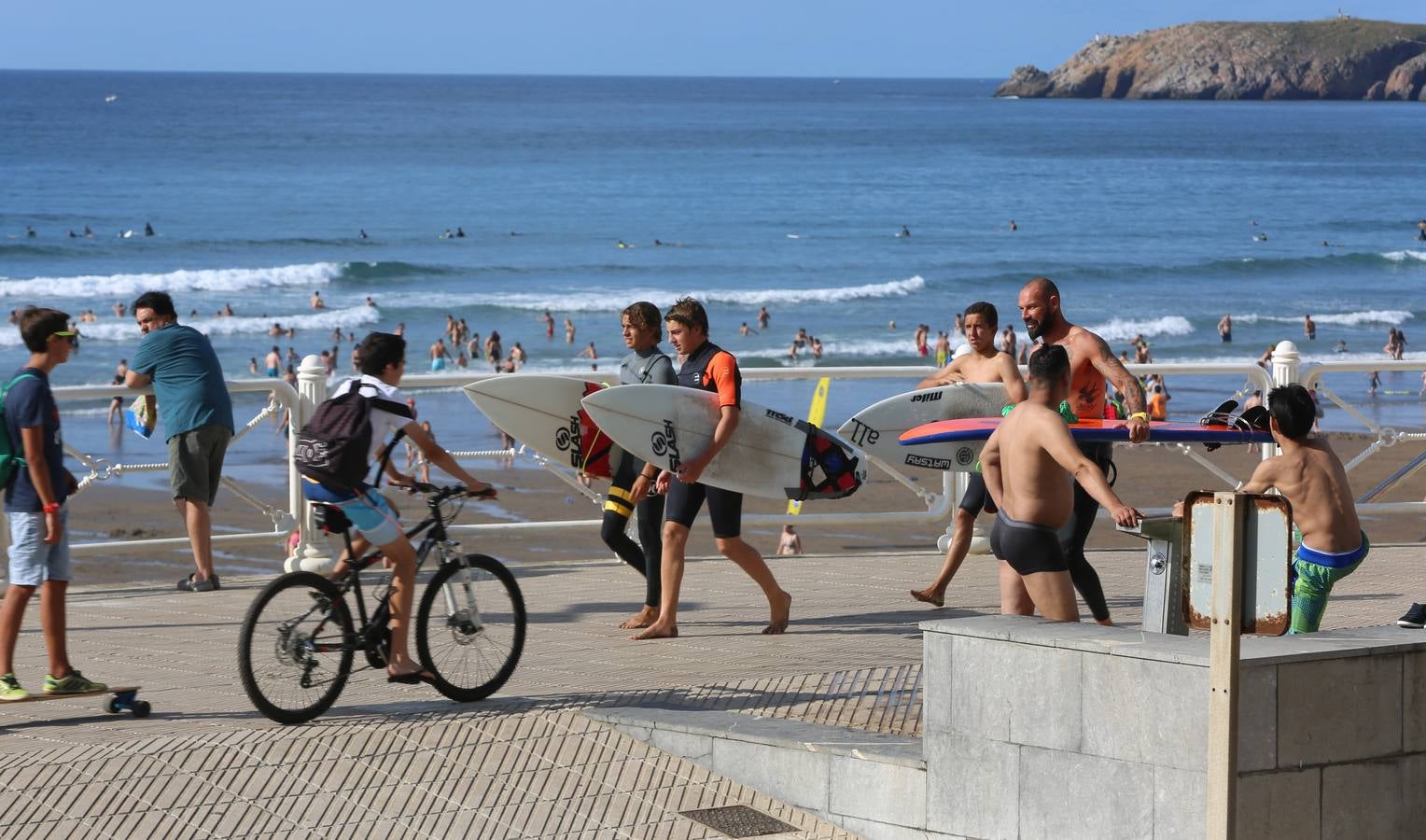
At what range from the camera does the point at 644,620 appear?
7.72 meters

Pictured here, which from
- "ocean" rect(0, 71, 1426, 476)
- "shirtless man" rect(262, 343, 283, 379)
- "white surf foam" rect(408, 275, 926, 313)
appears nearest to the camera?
"shirtless man" rect(262, 343, 283, 379)

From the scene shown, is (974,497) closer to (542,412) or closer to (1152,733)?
(542,412)

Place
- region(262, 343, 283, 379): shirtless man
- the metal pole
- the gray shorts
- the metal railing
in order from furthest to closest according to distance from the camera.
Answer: region(262, 343, 283, 379): shirtless man, the metal railing, the gray shorts, the metal pole

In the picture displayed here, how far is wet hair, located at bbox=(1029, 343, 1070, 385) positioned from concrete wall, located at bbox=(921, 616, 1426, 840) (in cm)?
106

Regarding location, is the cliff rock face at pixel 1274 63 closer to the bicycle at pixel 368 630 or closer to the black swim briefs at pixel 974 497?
the black swim briefs at pixel 974 497

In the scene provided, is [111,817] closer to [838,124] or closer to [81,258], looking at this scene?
[81,258]

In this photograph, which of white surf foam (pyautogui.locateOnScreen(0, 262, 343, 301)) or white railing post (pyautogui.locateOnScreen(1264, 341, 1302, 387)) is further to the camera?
white surf foam (pyautogui.locateOnScreen(0, 262, 343, 301))

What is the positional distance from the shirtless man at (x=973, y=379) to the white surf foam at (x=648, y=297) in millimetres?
33540

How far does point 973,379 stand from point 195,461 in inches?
156

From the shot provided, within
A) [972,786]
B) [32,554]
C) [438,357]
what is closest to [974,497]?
[972,786]

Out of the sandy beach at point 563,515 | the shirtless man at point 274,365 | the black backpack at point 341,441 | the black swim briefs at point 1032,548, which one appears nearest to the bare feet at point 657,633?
the black backpack at point 341,441

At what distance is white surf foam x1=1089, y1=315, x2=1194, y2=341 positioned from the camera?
39250 millimetres

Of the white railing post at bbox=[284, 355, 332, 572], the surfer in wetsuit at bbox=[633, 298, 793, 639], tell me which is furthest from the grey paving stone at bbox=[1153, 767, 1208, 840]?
the white railing post at bbox=[284, 355, 332, 572]

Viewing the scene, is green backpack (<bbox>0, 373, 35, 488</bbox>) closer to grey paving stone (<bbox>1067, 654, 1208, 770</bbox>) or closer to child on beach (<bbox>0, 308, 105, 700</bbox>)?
child on beach (<bbox>0, 308, 105, 700</bbox>)
